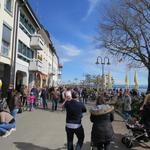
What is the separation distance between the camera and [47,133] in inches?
499

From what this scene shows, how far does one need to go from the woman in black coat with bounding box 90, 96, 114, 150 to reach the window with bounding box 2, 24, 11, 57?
18.4m

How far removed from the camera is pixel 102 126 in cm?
768

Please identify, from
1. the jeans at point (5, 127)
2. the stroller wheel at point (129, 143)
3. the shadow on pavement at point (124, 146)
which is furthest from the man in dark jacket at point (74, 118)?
the stroller wheel at point (129, 143)

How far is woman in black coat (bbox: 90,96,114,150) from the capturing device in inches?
301

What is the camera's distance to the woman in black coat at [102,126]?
301 inches

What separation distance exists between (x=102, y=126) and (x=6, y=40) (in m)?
19.7

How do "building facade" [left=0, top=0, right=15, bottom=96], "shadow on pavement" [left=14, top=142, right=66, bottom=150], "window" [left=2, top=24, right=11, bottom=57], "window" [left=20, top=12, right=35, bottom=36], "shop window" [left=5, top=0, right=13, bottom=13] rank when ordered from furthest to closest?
1. "window" [left=20, top=12, right=35, bottom=36]
2. "shop window" [left=5, top=0, right=13, bottom=13]
3. "window" [left=2, top=24, right=11, bottom=57]
4. "building facade" [left=0, top=0, right=15, bottom=96]
5. "shadow on pavement" [left=14, top=142, right=66, bottom=150]

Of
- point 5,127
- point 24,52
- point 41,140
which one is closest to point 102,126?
point 5,127

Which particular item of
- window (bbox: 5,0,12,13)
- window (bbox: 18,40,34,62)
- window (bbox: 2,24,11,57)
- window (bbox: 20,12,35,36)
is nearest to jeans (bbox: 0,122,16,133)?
window (bbox: 2,24,11,57)

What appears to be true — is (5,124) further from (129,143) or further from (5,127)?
(129,143)

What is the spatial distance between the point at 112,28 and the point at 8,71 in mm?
14211

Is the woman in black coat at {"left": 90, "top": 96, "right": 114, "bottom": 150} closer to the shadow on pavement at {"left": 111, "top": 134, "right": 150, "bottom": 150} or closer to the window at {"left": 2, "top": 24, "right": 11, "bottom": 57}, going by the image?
the shadow on pavement at {"left": 111, "top": 134, "right": 150, "bottom": 150}

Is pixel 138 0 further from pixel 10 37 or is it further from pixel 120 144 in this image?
pixel 120 144

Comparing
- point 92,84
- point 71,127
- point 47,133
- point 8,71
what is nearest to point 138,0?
point 8,71
